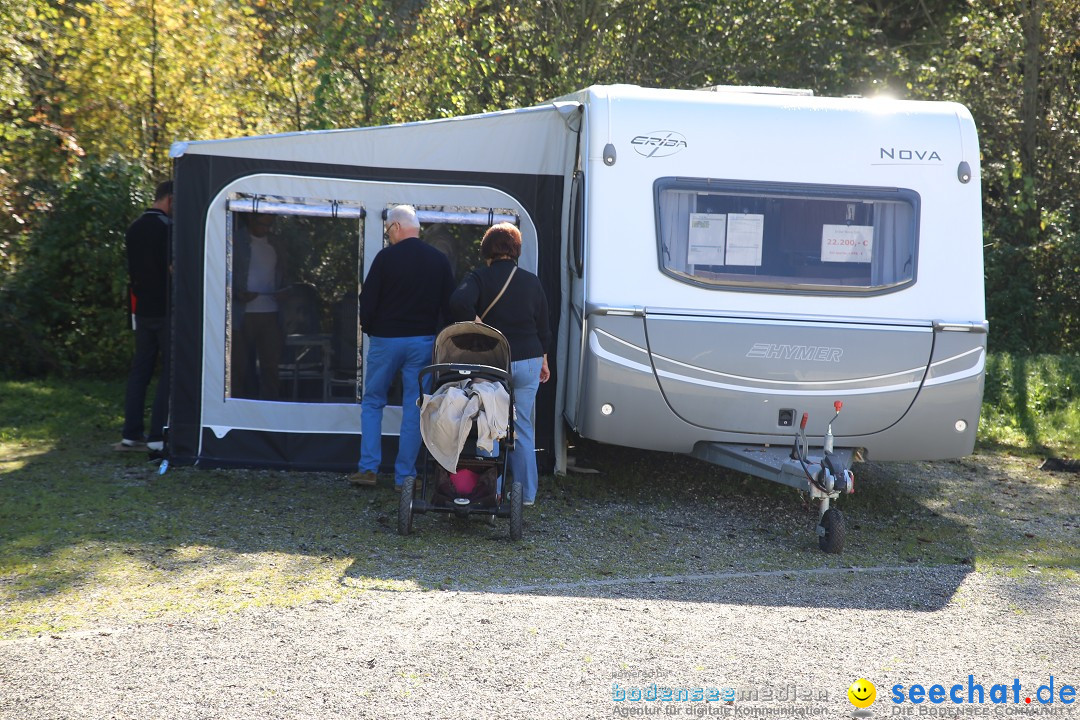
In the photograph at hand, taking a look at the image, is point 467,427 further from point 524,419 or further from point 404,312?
point 404,312

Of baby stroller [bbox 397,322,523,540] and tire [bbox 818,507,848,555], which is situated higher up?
baby stroller [bbox 397,322,523,540]

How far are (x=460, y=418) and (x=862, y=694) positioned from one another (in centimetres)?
263

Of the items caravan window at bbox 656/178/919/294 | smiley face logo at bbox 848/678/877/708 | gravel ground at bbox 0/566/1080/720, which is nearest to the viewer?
gravel ground at bbox 0/566/1080/720

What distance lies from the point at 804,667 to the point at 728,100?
12.5ft

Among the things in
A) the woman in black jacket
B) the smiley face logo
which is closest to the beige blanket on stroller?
the woman in black jacket

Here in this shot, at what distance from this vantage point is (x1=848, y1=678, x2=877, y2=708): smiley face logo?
4081 mm

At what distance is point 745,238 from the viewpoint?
22.3 feet

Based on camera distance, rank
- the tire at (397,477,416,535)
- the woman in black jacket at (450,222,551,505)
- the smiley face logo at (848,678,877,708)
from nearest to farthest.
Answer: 1. the smiley face logo at (848,678,877,708)
2. the tire at (397,477,416,535)
3. the woman in black jacket at (450,222,551,505)

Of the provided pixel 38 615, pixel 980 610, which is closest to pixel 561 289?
pixel 980 610

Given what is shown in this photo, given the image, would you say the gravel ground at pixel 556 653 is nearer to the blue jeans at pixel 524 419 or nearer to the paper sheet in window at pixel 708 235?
the blue jeans at pixel 524 419

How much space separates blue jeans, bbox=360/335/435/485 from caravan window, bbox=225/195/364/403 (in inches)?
23.4

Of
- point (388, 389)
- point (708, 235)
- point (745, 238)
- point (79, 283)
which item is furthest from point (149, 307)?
point (745, 238)

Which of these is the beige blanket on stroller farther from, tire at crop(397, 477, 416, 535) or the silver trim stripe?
the silver trim stripe

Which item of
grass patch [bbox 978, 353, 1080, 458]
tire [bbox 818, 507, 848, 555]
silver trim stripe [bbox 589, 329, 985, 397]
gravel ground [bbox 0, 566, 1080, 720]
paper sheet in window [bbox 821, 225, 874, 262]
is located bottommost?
gravel ground [bbox 0, 566, 1080, 720]
